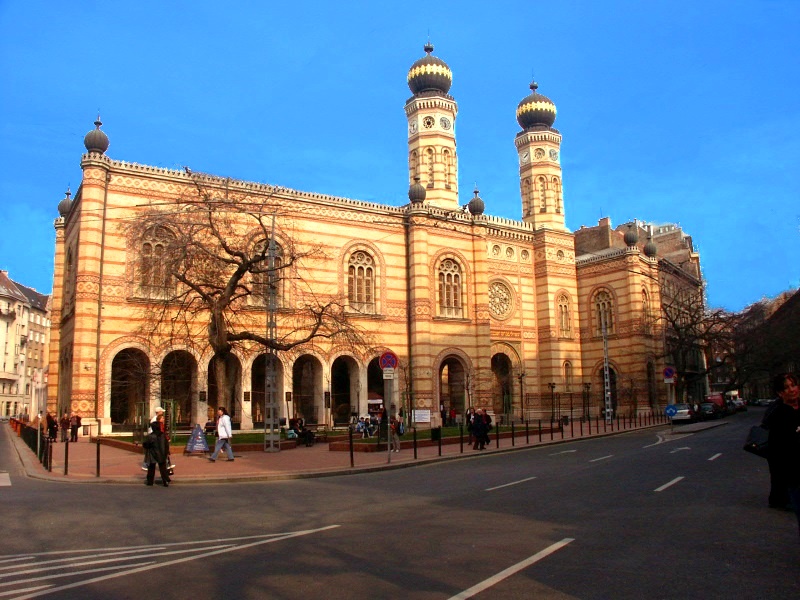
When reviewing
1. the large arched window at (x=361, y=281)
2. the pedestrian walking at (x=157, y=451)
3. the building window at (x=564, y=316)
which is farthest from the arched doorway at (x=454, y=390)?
the pedestrian walking at (x=157, y=451)

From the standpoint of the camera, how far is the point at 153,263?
25.4 m

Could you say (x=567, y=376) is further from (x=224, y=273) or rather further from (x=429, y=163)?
(x=224, y=273)

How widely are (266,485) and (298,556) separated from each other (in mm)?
7983

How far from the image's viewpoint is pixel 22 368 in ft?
268

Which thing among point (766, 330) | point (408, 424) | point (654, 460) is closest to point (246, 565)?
point (654, 460)

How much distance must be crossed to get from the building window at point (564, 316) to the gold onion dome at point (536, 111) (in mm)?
13156

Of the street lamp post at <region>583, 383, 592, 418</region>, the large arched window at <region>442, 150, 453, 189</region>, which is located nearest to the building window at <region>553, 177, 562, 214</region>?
the large arched window at <region>442, 150, 453, 189</region>

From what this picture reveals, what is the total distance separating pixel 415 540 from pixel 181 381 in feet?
91.0

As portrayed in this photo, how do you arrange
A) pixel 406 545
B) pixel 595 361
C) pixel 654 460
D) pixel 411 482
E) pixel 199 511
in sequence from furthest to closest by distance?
pixel 595 361, pixel 654 460, pixel 411 482, pixel 199 511, pixel 406 545

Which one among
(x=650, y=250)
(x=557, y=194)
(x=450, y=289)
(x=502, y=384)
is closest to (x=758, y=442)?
(x=450, y=289)

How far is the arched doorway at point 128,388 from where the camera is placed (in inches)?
1216

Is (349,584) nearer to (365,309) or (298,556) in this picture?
(298,556)

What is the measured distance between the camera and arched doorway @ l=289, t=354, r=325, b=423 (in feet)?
123

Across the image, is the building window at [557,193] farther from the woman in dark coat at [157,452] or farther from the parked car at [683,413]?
the woman in dark coat at [157,452]
